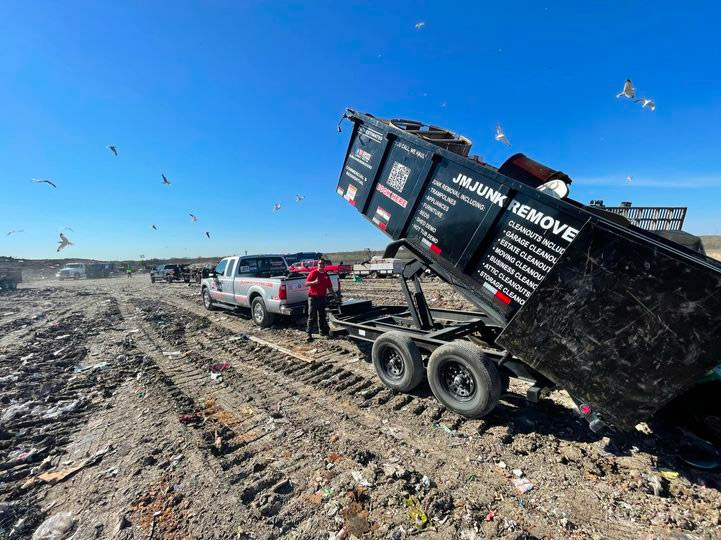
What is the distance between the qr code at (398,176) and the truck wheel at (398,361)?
2166 mm

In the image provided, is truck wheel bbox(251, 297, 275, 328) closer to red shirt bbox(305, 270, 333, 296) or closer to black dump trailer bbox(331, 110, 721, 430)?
red shirt bbox(305, 270, 333, 296)

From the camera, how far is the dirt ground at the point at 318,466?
95.7 inches

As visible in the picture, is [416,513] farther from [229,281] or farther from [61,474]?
[229,281]

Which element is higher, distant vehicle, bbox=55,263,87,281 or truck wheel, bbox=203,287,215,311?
distant vehicle, bbox=55,263,87,281

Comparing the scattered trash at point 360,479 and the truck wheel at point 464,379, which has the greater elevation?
the truck wheel at point 464,379

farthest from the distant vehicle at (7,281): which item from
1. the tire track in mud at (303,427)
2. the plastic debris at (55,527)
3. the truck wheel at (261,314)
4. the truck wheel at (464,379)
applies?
the truck wheel at (464,379)

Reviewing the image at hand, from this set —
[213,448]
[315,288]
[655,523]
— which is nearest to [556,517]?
[655,523]

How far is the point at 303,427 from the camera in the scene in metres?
3.80

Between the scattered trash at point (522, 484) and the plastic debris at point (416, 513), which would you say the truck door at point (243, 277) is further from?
the scattered trash at point (522, 484)

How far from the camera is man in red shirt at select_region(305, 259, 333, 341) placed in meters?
7.27

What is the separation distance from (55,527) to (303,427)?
2174 mm

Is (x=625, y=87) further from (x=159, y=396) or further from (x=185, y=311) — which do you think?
(x=185, y=311)

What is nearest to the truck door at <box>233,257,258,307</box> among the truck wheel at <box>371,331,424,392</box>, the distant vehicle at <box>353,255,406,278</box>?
the truck wheel at <box>371,331,424,392</box>

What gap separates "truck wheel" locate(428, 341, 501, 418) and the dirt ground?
227mm
